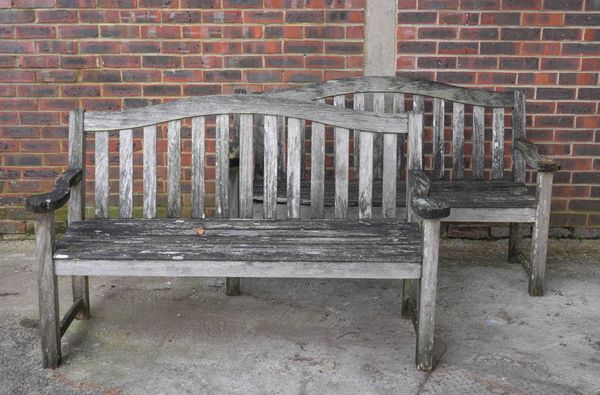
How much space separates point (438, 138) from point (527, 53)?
920mm

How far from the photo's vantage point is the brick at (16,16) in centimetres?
499

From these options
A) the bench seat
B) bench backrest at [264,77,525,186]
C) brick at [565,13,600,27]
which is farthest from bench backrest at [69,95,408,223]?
brick at [565,13,600,27]

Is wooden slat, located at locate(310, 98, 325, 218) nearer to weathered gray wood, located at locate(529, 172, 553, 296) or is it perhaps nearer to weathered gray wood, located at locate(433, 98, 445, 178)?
weathered gray wood, located at locate(433, 98, 445, 178)

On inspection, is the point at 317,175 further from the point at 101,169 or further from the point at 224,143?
the point at 101,169

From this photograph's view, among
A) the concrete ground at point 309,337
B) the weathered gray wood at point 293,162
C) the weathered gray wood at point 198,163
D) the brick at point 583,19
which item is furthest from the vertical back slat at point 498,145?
the weathered gray wood at point 198,163

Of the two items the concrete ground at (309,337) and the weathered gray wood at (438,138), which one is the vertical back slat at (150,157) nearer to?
the concrete ground at (309,337)

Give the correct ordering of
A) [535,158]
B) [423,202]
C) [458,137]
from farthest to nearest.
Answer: [458,137], [535,158], [423,202]

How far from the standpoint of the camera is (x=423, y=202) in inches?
130

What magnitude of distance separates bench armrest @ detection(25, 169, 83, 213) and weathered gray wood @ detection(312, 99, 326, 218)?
1138 mm

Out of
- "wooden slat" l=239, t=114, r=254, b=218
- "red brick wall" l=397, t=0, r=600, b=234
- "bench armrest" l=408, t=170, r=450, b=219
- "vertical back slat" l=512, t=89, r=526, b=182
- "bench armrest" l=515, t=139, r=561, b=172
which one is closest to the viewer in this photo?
"bench armrest" l=408, t=170, r=450, b=219

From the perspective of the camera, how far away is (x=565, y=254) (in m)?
5.05

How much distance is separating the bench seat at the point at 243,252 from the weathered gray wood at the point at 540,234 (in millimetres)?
925

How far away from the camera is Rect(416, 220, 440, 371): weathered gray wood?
328 cm

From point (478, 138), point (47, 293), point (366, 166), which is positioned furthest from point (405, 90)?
point (47, 293)
